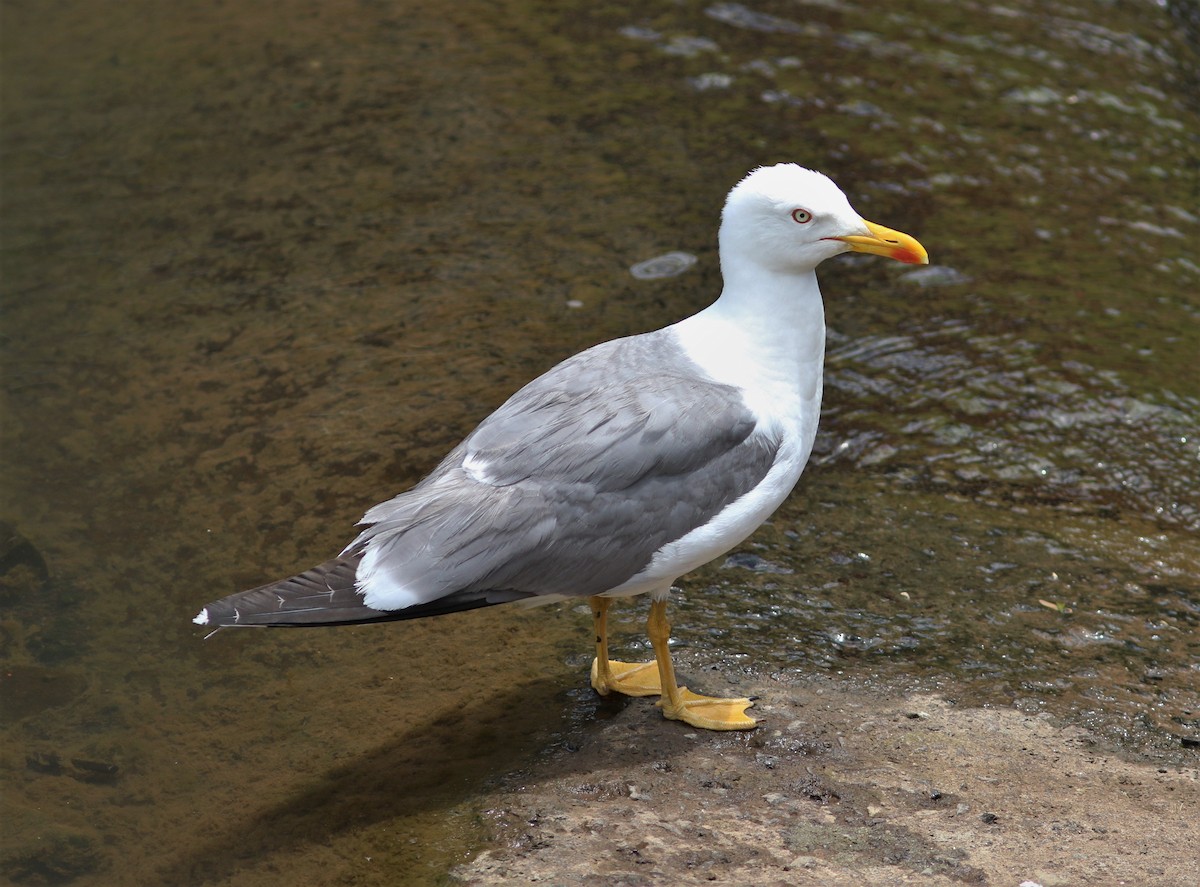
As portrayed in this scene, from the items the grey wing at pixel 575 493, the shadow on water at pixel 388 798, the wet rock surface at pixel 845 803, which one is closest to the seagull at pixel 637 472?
the grey wing at pixel 575 493

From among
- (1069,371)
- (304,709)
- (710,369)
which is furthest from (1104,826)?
(1069,371)

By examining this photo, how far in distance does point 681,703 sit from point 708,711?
10 centimetres

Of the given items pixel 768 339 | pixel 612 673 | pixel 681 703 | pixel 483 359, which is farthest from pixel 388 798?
pixel 483 359

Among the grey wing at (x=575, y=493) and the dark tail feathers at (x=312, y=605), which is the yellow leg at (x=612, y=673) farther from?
the dark tail feathers at (x=312, y=605)

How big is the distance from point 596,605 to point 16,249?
455 cm

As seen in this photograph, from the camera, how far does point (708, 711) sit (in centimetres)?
445

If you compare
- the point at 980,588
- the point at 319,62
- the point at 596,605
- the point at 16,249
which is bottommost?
the point at 980,588

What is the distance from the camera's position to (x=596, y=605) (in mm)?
4512

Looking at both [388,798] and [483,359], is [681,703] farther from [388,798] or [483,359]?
[483,359]

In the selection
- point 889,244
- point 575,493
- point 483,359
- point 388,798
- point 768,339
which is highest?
point 889,244

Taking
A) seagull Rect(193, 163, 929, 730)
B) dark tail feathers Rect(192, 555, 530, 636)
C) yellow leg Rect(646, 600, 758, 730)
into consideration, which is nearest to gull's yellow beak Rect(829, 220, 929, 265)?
seagull Rect(193, 163, 929, 730)

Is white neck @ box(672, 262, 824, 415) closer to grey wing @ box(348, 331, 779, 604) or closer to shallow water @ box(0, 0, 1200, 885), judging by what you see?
grey wing @ box(348, 331, 779, 604)

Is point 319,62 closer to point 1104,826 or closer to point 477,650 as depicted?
point 477,650

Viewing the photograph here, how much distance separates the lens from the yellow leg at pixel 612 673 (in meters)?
4.52
